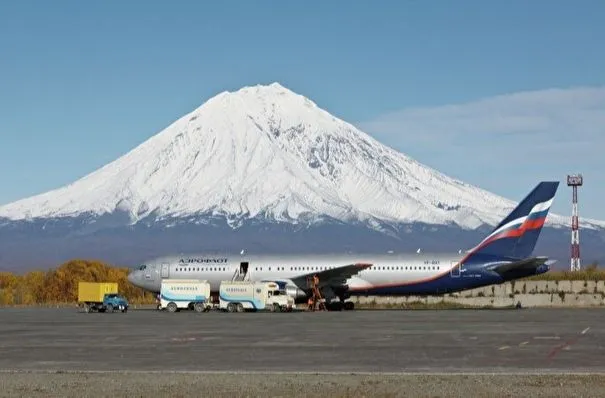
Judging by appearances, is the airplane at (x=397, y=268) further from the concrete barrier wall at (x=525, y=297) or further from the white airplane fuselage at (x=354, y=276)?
the concrete barrier wall at (x=525, y=297)

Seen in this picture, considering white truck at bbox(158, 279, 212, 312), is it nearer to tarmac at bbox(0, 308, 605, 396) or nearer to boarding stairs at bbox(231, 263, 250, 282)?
boarding stairs at bbox(231, 263, 250, 282)

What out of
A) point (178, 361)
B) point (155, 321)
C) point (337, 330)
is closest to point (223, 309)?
point (155, 321)

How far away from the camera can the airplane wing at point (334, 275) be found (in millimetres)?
70812

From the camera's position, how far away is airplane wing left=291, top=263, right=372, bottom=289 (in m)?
70.8

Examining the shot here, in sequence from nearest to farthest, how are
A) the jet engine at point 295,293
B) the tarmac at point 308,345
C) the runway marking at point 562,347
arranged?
1. the tarmac at point 308,345
2. the runway marking at point 562,347
3. the jet engine at point 295,293

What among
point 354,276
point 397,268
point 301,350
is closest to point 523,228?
point 397,268

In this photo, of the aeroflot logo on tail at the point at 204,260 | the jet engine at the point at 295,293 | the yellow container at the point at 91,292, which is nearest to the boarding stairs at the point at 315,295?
the jet engine at the point at 295,293

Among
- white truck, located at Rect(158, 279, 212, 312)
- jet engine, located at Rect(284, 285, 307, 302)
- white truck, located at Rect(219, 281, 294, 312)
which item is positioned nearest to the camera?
white truck, located at Rect(219, 281, 294, 312)

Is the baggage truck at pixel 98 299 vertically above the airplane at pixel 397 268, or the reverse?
the airplane at pixel 397 268

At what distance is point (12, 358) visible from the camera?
30.5m

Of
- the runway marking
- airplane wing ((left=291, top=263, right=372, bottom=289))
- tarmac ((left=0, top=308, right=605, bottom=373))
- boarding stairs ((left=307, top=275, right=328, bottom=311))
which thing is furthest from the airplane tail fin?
the runway marking

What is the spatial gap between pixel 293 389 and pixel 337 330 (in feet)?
67.4

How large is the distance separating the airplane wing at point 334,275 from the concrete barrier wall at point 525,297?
378 inches

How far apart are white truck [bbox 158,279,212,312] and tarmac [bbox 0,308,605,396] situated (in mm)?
18999
